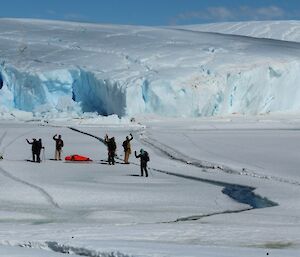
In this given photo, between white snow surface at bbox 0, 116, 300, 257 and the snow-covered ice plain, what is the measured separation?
0.03m

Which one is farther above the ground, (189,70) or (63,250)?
(189,70)

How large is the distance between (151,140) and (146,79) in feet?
27.0

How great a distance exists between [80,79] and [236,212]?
22.2 meters

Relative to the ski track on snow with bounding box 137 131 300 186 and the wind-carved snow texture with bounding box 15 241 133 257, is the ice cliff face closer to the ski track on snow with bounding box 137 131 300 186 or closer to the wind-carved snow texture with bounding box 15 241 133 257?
the ski track on snow with bounding box 137 131 300 186

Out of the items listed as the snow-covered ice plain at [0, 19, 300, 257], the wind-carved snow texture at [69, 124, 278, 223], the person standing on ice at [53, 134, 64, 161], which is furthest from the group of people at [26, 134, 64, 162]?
the wind-carved snow texture at [69, 124, 278, 223]

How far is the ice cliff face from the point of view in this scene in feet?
93.7

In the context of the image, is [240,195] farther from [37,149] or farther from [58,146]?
[58,146]

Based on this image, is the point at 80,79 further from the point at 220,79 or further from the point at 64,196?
the point at 64,196

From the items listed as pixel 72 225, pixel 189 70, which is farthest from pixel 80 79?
pixel 72 225

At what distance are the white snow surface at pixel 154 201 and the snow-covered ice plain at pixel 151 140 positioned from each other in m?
0.03

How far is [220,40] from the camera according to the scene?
1435 inches

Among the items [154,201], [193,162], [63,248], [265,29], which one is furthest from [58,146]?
[265,29]

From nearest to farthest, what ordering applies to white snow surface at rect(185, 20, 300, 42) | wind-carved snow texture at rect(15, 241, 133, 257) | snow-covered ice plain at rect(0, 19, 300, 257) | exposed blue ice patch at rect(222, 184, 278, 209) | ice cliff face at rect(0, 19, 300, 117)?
wind-carved snow texture at rect(15, 241, 133, 257) → snow-covered ice plain at rect(0, 19, 300, 257) → exposed blue ice patch at rect(222, 184, 278, 209) → ice cliff face at rect(0, 19, 300, 117) → white snow surface at rect(185, 20, 300, 42)

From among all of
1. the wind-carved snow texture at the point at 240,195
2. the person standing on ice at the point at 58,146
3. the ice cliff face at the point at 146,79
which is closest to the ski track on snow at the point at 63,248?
the wind-carved snow texture at the point at 240,195
